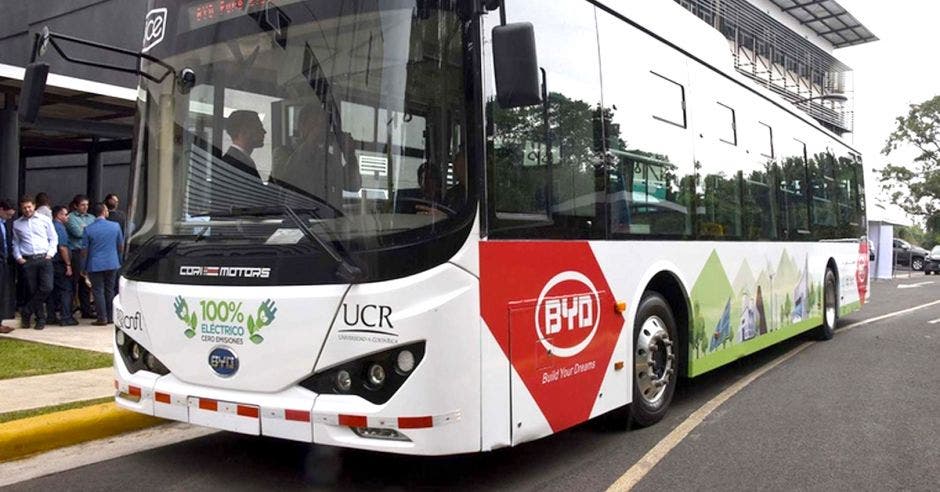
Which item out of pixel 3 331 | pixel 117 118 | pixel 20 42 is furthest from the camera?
pixel 20 42

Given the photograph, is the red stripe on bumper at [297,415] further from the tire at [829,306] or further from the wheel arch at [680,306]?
the tire at [829,306]

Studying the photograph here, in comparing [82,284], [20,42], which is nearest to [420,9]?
[82,284]

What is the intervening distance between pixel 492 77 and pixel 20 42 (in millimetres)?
19337

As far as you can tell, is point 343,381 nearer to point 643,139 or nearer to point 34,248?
point 643,139

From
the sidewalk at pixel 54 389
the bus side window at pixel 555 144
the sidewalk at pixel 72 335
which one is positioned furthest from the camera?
the sidewalk at pixel 72 335

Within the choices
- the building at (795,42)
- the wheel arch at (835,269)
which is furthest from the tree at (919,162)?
the wheel arch at (835,269)

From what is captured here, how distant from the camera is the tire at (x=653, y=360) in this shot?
5.77m

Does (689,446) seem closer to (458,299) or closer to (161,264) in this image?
(458,299)

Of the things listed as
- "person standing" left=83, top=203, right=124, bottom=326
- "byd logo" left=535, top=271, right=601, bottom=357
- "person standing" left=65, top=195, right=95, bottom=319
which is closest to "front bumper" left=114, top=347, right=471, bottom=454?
"byd logo" left=535, top=271, right=601, bottom=357

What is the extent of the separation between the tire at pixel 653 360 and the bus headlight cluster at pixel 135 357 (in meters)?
3.12

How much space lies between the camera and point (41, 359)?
820 cm

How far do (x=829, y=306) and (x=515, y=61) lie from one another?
9122 millimetres

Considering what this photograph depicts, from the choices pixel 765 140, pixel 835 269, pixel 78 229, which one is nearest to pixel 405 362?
pixel 765 140

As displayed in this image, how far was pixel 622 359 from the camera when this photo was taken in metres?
5.47
